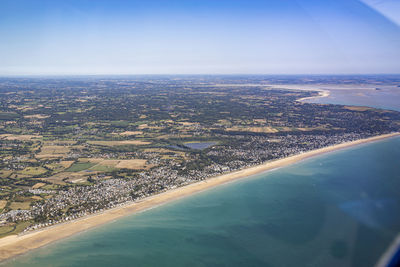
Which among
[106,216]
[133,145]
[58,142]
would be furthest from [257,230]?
[58,142]

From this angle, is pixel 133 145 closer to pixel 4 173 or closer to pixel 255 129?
pixel 4 173

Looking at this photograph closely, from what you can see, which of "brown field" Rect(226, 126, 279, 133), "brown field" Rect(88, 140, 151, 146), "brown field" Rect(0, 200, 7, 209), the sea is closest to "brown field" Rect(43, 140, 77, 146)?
"brown field" Rect(88, 140, 151, 146)

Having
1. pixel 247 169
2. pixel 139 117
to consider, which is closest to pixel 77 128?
pixel 139 117

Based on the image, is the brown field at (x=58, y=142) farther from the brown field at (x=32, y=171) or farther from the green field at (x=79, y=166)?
the brown field at (x=32, y=171)

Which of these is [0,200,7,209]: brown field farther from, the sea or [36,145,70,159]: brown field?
[36,145,70,159]: brown field

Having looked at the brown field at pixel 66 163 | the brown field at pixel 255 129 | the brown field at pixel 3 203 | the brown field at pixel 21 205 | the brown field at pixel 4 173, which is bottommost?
the brown field at pixel 66 163

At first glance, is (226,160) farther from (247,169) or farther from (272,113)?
(272,113)

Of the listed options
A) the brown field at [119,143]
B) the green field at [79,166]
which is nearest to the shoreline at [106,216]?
the green field at [79,166]
